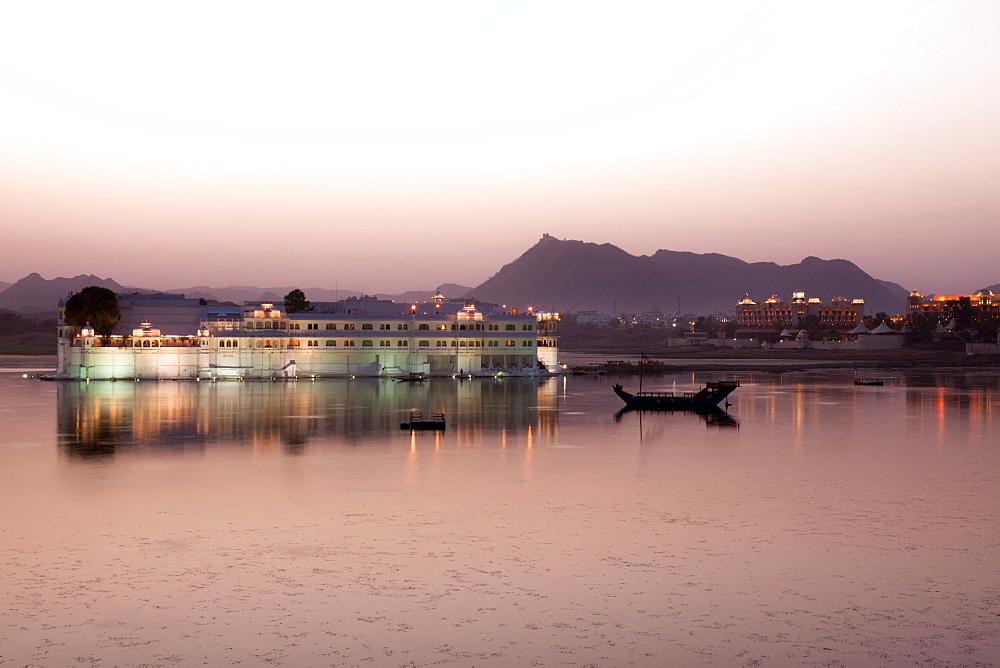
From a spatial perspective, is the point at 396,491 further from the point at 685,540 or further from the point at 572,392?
the point at 572,392

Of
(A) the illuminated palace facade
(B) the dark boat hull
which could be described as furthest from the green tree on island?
(B) the dark boat hull

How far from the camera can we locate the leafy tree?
137625 millimetres

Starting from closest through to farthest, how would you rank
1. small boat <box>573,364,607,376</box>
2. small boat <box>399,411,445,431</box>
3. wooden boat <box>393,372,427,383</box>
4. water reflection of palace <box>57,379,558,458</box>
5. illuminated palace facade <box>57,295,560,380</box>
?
1. water reflection of palace <box>57,379,558,458</box>
2. small boat <box>399,411,445,431</box>
3. wooden boat <box>393,372,427,383</box>
4. illuminated palace facade <box>57,295,560,380</box>
5. small boat <box>573,364,607,376</box>

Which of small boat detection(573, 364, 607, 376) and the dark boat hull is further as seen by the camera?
small boat detection(573, 364, 607, 376)

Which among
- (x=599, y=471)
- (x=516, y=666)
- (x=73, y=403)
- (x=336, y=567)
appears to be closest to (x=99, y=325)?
(x=73, y=403)

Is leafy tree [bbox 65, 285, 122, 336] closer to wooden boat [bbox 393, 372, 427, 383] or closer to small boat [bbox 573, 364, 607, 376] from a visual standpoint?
wooden boat [bbox 393, 372, 427, 383]

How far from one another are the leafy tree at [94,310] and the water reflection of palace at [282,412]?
1466 cm

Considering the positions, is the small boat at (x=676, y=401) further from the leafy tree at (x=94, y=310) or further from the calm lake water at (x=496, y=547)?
the leafy tree at (x=94, y=310)

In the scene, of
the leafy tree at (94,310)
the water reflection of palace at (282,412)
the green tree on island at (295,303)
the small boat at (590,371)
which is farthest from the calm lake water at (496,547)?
the green tree on island at (295,303)

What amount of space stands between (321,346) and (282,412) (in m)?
59.5

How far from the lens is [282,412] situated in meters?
81.8

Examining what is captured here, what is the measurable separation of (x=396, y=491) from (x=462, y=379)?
94098 mm

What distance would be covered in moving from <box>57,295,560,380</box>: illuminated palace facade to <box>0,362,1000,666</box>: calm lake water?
6962cm

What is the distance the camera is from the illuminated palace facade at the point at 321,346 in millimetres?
134875
